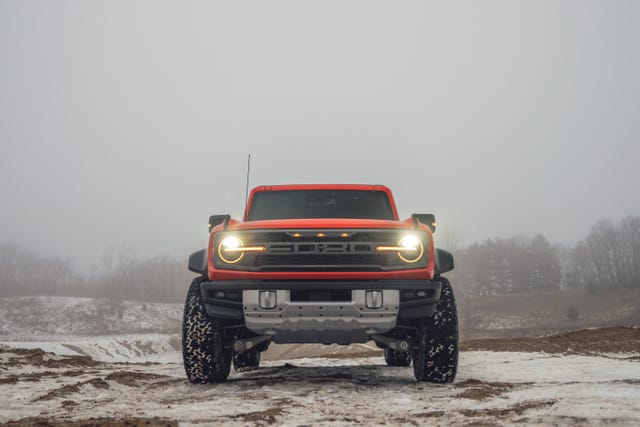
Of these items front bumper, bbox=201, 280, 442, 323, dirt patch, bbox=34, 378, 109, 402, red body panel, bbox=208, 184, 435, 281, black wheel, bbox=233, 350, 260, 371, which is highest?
red body panel, bbox=208, 184, 435, 281

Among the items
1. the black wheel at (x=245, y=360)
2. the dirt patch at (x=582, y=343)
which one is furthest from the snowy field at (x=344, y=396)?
the black wheel at (x=245, y=360)

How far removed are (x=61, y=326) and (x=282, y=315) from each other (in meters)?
76.6

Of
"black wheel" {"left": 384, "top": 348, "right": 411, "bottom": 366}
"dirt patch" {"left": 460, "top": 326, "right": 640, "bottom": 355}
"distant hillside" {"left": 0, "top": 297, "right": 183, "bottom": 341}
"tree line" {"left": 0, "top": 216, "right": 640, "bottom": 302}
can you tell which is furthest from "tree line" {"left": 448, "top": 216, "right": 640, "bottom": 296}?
"black wheel" {"left": 384, "top": 348, "right": 411, "bottom": 366}

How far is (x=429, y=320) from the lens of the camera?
17.1ft

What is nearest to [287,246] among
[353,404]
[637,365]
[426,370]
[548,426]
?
[353,404]

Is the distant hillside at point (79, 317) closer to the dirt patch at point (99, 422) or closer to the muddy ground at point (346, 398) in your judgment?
the muddy ground at point (346, 398)

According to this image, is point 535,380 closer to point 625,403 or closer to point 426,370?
point 426,370

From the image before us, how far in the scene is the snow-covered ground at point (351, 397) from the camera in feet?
11.2

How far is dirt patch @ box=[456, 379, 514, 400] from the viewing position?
432cm

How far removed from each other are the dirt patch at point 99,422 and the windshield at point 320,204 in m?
3.62

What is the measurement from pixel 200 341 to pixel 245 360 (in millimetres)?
2803

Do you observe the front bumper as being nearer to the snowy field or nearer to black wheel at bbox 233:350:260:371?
the snowy field

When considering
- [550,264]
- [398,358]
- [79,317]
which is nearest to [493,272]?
[550,264]

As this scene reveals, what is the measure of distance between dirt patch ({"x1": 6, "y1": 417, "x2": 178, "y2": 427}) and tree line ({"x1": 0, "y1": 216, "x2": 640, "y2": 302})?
8289cm
